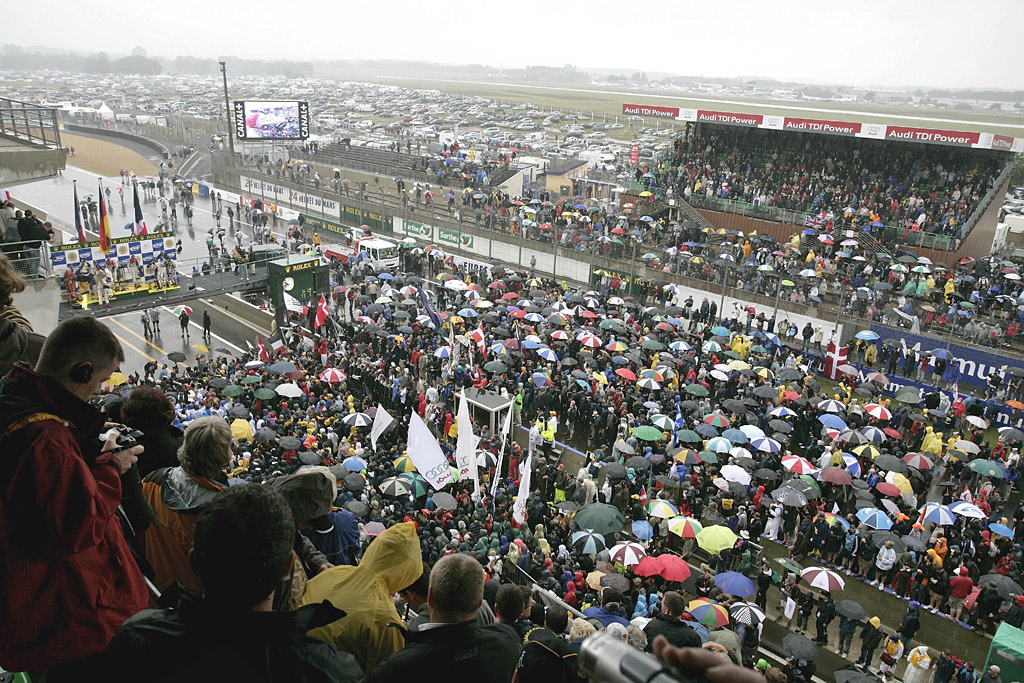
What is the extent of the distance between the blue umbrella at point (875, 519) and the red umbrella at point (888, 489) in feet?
4.08

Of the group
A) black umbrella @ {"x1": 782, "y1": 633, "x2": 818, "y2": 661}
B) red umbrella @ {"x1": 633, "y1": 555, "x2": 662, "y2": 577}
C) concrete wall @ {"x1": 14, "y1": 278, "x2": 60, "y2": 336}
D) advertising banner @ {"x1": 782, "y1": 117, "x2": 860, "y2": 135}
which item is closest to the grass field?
advertising banner @ {"x1": 782, "y1": 117, "x2": 860, "y2": 135}

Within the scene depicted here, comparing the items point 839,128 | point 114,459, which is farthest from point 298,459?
point 839,128

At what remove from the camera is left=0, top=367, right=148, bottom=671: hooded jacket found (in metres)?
2.76

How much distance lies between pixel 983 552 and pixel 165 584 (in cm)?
1530

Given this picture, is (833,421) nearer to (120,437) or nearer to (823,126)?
(120,437)

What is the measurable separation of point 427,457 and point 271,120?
4911 cm

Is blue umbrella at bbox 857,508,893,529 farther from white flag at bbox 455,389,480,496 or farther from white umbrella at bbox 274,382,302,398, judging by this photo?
white umbrella at bbox 274,382,302,398

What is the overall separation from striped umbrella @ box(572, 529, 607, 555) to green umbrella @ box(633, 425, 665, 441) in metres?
4.70

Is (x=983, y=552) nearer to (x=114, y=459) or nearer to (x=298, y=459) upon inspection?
(x=298, y=459)

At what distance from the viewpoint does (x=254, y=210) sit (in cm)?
4656

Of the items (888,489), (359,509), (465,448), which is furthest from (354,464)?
(888,489)

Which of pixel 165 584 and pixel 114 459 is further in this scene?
pixel 165 584

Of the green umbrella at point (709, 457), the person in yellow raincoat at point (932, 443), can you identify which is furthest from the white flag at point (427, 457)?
the person in yellow raincoat at point (932, 443)

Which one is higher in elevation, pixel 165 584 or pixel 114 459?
pixel 114 459
